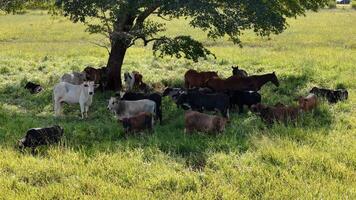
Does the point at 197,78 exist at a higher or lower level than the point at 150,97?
higher

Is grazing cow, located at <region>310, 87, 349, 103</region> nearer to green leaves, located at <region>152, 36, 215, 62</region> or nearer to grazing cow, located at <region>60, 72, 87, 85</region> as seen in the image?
green leaves, located at <region>152, 36, 215, 62</region>

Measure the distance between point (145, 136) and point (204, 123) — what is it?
1261 millimetres

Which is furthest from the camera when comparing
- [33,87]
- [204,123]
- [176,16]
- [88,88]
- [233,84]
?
[33,87]

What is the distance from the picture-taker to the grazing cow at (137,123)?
1015cm

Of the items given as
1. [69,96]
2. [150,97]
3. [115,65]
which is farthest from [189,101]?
[115,65]

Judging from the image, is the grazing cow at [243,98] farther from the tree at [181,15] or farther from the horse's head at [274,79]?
the horse's head at [274,79]

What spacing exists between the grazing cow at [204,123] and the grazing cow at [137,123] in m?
0.85

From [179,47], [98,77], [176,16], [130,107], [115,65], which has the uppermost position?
[176,16]

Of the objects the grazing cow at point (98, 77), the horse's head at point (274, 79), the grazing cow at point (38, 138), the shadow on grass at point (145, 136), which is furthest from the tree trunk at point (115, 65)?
the grazing cow at point (38, 138)

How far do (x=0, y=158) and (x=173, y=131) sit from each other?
3.79 meters

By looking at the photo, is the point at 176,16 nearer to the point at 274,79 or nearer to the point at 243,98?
the point at 243,98

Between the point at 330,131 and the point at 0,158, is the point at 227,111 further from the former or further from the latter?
the point at 0,158

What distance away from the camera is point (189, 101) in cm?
1232

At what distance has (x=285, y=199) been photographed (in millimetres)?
6668
